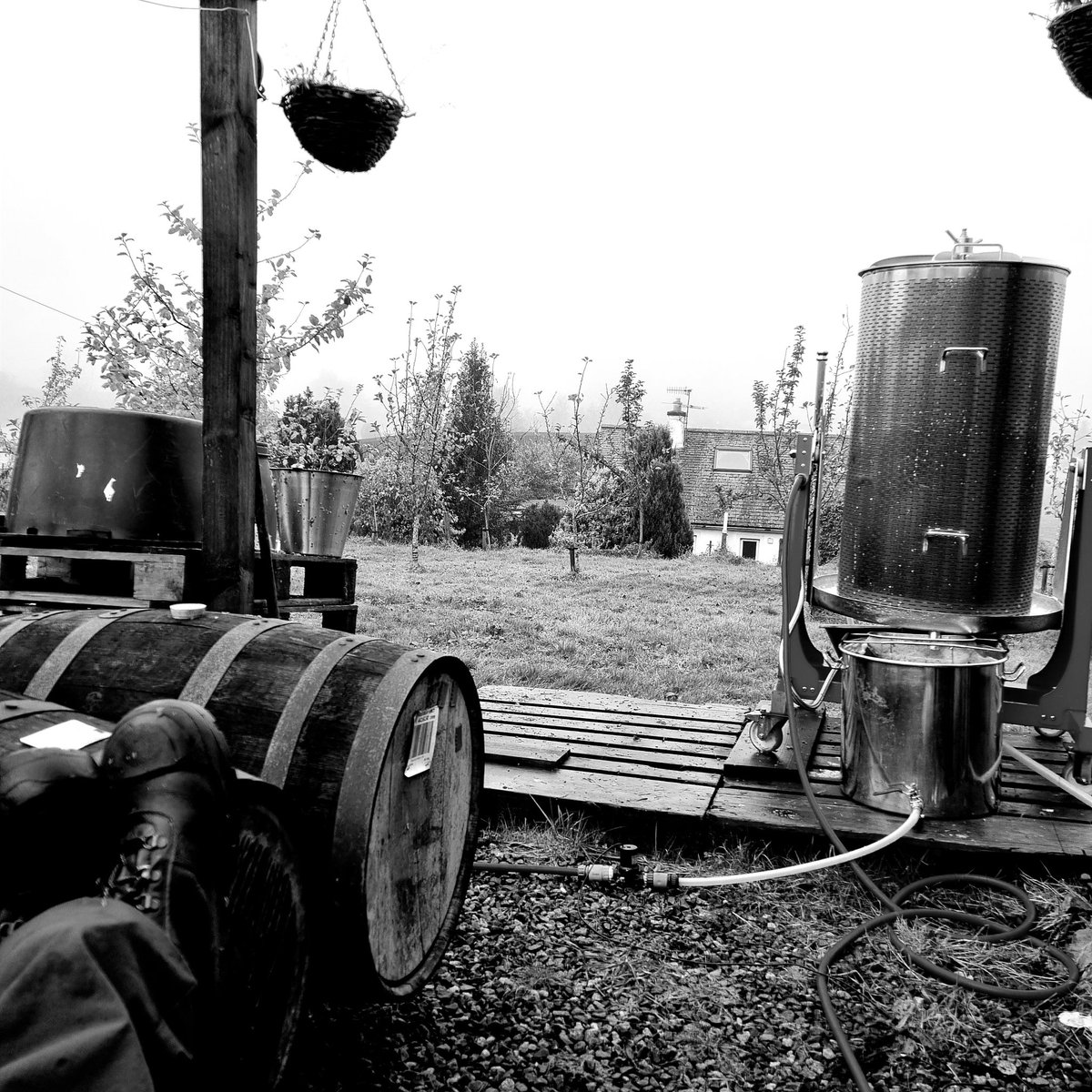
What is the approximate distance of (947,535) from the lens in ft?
11.2

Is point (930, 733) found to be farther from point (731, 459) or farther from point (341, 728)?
point (731, 459)

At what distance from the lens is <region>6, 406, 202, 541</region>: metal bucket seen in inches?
114

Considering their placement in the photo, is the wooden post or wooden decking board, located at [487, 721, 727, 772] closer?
the wooden post

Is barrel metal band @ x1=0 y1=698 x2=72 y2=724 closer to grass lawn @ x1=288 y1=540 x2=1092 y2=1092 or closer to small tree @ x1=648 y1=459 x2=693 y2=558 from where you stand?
grass lawn @ x1=288 y1=540 x2=1092 y2=1092

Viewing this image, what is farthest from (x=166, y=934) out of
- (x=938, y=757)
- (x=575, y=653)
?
(x=575, y=653)

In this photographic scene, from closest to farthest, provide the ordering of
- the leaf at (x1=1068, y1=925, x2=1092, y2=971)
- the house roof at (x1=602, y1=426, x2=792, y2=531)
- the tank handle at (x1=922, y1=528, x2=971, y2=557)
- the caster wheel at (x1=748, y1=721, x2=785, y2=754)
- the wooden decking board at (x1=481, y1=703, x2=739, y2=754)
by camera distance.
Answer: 1. the leaf at (x1=1068, y1=925, x2=1092, y2=971)
2. the tank handle at (x1=922, y1=528, x2=971, y2=557)
3. the caster wheel at (x1=748, y1=721, x2=785, y2=754)
4. the wooden decking board at (x1=481, y1=703, x2=739, y2=754)
5. the house roof at (x1=602, y1=426, x2=792, y2=531)

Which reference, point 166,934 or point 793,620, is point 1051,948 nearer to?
point 793,620

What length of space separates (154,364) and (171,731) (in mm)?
5648

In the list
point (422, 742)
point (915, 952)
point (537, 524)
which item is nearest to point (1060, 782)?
point (915, 952)

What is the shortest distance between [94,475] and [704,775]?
94.0 inches

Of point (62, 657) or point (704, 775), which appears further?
point (704, 775)

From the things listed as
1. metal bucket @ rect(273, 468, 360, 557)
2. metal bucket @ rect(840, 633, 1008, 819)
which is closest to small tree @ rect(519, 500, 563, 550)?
metal bucket @ rect(273, 468, 360, 557)

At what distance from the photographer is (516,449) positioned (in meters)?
25.8

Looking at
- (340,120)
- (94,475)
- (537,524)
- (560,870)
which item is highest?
(340,120)
